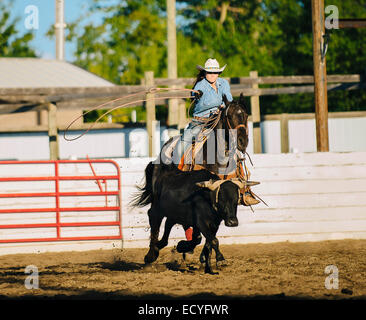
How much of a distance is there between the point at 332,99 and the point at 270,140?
5389 millimetres

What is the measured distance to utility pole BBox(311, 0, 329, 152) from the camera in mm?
11672

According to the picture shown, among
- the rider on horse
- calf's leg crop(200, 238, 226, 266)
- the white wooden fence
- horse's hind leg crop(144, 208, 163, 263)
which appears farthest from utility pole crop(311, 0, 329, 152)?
calf's leg crop(200, 238, 226, 266)

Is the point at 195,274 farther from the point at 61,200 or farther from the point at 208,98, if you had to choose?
the point at 61,200

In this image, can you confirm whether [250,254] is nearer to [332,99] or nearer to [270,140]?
[270,140]

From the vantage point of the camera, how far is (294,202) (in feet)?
36.1

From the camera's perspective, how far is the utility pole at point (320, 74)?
38.3ft

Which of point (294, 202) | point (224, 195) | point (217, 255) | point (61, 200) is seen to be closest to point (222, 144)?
point (224, 195)

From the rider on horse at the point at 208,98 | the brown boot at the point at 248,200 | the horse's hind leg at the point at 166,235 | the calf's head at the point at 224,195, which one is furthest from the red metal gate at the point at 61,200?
the calf's head at the point at 224,195

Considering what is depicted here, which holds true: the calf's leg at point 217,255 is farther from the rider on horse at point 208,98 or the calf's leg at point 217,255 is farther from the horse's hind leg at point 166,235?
the rider on horse at point 208,98

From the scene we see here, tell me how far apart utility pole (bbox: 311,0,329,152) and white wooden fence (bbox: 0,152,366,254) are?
2.16 ft

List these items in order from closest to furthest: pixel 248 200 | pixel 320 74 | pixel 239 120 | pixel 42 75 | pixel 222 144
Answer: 1. pixel 239 120
2. pixel 222 144
3. pixel 248 200
4. pixel 320 74
5. pixel 42 75

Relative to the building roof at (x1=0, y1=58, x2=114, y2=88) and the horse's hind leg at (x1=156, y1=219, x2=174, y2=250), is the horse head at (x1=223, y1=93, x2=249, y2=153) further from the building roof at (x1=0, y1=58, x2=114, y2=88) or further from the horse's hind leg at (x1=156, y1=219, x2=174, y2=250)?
the building roof at (x1=0, y1=58, x2=114, y2=88)

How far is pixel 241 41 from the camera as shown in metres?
28.9

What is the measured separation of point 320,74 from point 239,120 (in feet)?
15.5
